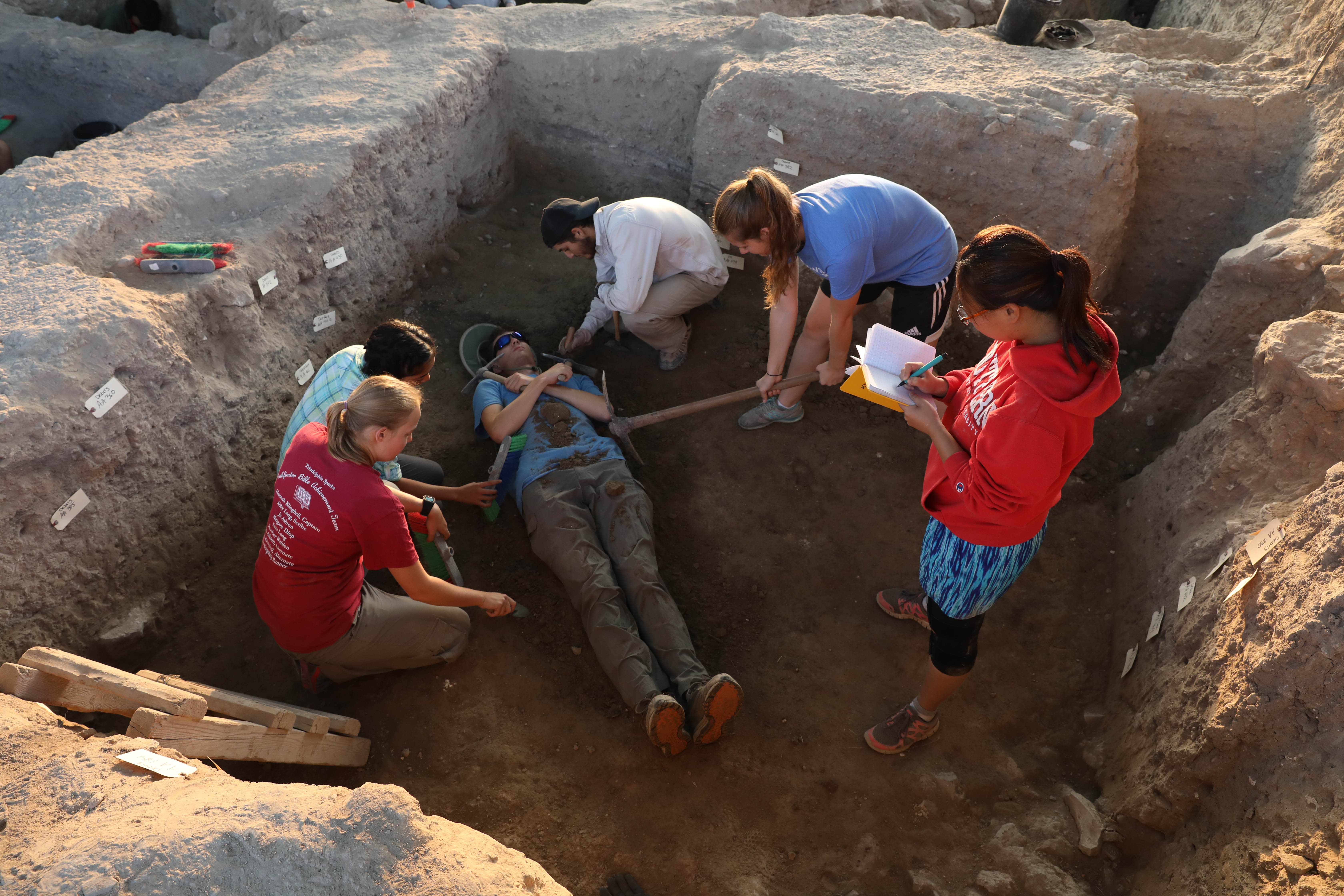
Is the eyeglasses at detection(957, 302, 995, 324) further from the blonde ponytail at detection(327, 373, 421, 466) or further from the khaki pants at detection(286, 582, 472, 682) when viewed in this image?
the khaki pants at detection(286, 582, 472, 682)

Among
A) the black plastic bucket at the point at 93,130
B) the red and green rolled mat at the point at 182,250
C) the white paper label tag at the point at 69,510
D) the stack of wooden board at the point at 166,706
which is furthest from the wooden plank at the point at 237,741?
the black plastic bucket at the point at 93,130

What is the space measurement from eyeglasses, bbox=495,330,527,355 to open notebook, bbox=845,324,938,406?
2348 mm

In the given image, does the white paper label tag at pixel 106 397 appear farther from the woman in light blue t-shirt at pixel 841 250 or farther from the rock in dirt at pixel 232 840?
the woman in light blue t-shirt at pixel 841 250

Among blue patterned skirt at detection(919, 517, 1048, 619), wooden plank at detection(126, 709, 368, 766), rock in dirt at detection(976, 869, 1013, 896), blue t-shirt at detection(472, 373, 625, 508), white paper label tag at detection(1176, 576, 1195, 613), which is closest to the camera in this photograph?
wooden plank at detection(126, 709, 368, 766)

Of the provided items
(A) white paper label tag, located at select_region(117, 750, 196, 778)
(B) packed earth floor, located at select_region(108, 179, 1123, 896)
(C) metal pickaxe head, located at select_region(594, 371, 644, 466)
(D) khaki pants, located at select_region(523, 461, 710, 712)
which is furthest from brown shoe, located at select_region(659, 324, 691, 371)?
(A) white paper label tag, located at select_region(117, 750, 196, 778)

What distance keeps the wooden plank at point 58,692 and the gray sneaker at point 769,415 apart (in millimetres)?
3263

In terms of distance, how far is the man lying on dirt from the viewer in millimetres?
3158

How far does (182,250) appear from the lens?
384 cm

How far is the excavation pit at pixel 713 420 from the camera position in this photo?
3051mm

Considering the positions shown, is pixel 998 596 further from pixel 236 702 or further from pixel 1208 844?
pixel 236 702

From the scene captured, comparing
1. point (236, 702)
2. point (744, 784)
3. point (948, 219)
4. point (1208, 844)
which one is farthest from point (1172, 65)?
point (236, 702)

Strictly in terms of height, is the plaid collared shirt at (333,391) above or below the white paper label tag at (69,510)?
above

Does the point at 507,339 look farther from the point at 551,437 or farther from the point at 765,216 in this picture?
the point at 765,216

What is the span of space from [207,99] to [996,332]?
17.0ft
